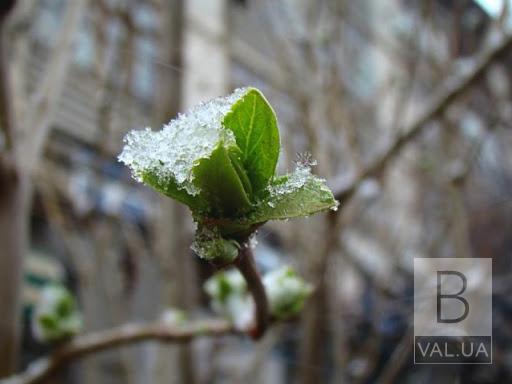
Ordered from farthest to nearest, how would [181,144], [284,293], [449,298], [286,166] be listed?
[286,166]
[449,298]
[284,293]
[181,144]

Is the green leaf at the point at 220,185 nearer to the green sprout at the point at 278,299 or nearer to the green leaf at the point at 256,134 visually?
the green leaf at the point at 256,134

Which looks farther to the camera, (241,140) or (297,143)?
(297,143)

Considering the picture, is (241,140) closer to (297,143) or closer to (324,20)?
(324,20)

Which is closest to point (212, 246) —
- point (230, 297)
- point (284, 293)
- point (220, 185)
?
point (220, 185)

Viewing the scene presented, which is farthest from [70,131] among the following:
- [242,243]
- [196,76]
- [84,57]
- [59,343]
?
[242,243]

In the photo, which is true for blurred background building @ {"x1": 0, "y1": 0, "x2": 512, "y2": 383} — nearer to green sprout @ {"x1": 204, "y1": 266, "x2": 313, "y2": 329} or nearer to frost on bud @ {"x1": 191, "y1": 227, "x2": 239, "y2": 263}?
frost on bud @ {"x1": 191, "y1": 227, "x2": 239, "y2": 263}

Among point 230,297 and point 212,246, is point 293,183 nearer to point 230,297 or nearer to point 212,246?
point 212,246

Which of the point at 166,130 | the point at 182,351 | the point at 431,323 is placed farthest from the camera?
the point at 182,351
